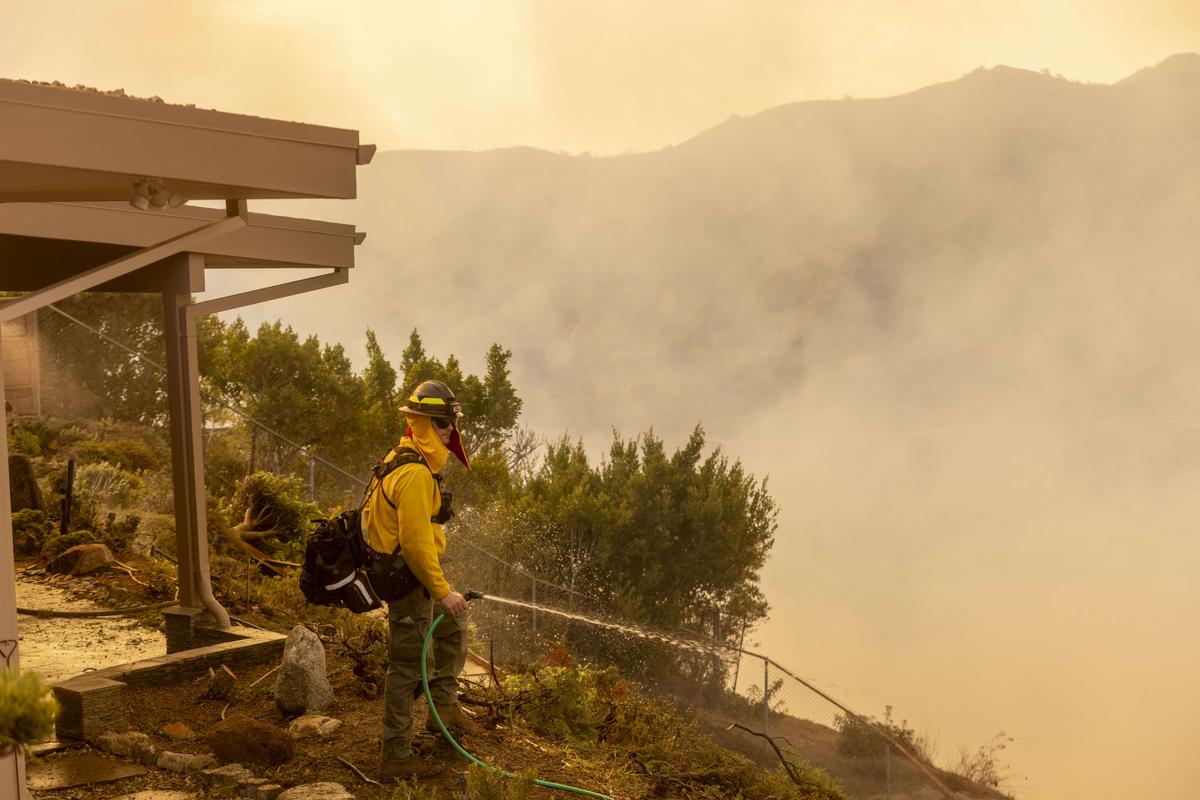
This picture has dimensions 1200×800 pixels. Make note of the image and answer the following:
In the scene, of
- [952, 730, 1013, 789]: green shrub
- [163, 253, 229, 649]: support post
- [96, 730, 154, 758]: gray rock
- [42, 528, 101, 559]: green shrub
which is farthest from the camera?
[952, 730, 1013, 789]: green shrub

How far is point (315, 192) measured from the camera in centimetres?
598

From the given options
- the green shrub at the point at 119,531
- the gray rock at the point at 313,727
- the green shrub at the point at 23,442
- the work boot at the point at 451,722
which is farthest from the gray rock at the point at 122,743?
the green shrub at the point at 23,442

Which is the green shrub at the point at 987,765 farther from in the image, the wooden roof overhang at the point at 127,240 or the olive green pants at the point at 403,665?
the olive green pants at the point at 403,665

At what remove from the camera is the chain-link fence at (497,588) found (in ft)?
71.3

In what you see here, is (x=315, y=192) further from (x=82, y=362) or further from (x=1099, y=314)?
(x=1099, y=314)

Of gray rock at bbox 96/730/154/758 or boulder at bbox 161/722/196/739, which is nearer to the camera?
gray rock at bbox 96/730/154/758

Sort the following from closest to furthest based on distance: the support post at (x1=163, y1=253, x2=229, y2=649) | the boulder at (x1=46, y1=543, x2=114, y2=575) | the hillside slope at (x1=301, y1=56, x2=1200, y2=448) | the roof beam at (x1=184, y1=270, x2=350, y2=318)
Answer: the support post at (x1=163, y1=253, x2=229, y2=649) → the roof beam at (x1=184, y1=270, x2=350, y2=318) → the boulder at (x1=46, y1=543, x2=114, y2=575) → the hillside slope at (x1=301, y1=56, x2=1200, y2=448)

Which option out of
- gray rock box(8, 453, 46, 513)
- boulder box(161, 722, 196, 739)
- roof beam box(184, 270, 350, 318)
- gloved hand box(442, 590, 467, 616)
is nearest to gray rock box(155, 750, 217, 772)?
boulder box(161, 722, 196, 739)

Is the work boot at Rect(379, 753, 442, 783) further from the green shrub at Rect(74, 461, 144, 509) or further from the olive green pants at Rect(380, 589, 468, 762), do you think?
the green shrub at Rect(74, 461, 144, 509)

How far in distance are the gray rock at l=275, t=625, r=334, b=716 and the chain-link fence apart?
9419 millimetres

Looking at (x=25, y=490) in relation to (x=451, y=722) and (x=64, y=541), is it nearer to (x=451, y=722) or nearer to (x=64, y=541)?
(x=64, y=541)

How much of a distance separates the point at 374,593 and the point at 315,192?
2.15m

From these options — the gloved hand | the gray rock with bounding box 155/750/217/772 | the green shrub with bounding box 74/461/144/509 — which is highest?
the green shrub with bounding box 74/461/144/509

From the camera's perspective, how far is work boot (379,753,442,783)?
5.57m
